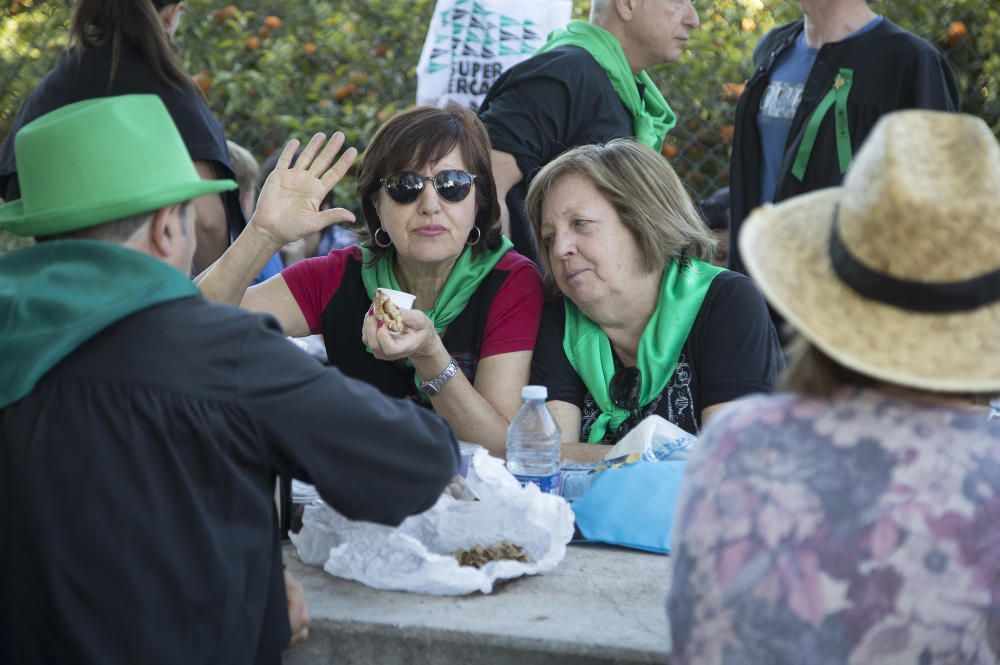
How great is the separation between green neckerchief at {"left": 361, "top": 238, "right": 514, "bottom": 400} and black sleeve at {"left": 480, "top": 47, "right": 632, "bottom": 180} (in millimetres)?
457

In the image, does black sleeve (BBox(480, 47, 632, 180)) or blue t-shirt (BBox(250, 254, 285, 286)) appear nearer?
black sleeve (BBox(480, 47, 632, 180))

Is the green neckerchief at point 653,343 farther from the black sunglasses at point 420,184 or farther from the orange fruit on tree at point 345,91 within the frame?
the orange fruit on tree at point 345,91

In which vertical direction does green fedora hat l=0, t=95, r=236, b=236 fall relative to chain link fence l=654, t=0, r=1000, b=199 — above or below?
above

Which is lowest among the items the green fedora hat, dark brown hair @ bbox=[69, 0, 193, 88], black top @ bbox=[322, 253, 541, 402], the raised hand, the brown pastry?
black top @ bbox=[322, 253, 541, 402]

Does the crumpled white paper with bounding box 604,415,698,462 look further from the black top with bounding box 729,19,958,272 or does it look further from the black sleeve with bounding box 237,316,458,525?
the black top with bounding box 729,19,958,272

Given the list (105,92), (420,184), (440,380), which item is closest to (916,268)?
(440,380)

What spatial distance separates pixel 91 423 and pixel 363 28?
15.3 ft

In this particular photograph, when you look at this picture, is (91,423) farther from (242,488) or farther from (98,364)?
(242,488)

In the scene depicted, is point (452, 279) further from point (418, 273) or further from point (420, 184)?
point (420, 184)

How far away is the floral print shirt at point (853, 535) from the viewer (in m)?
1.46

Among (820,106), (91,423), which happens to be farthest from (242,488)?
(820,106)

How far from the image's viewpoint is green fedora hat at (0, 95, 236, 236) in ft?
5.95

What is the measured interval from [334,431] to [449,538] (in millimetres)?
634

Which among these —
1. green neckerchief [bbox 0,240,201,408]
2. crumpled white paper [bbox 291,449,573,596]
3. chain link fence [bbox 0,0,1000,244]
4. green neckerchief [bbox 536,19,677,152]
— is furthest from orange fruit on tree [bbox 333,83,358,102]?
green neckerchief [bbox 0,240,201,408]
